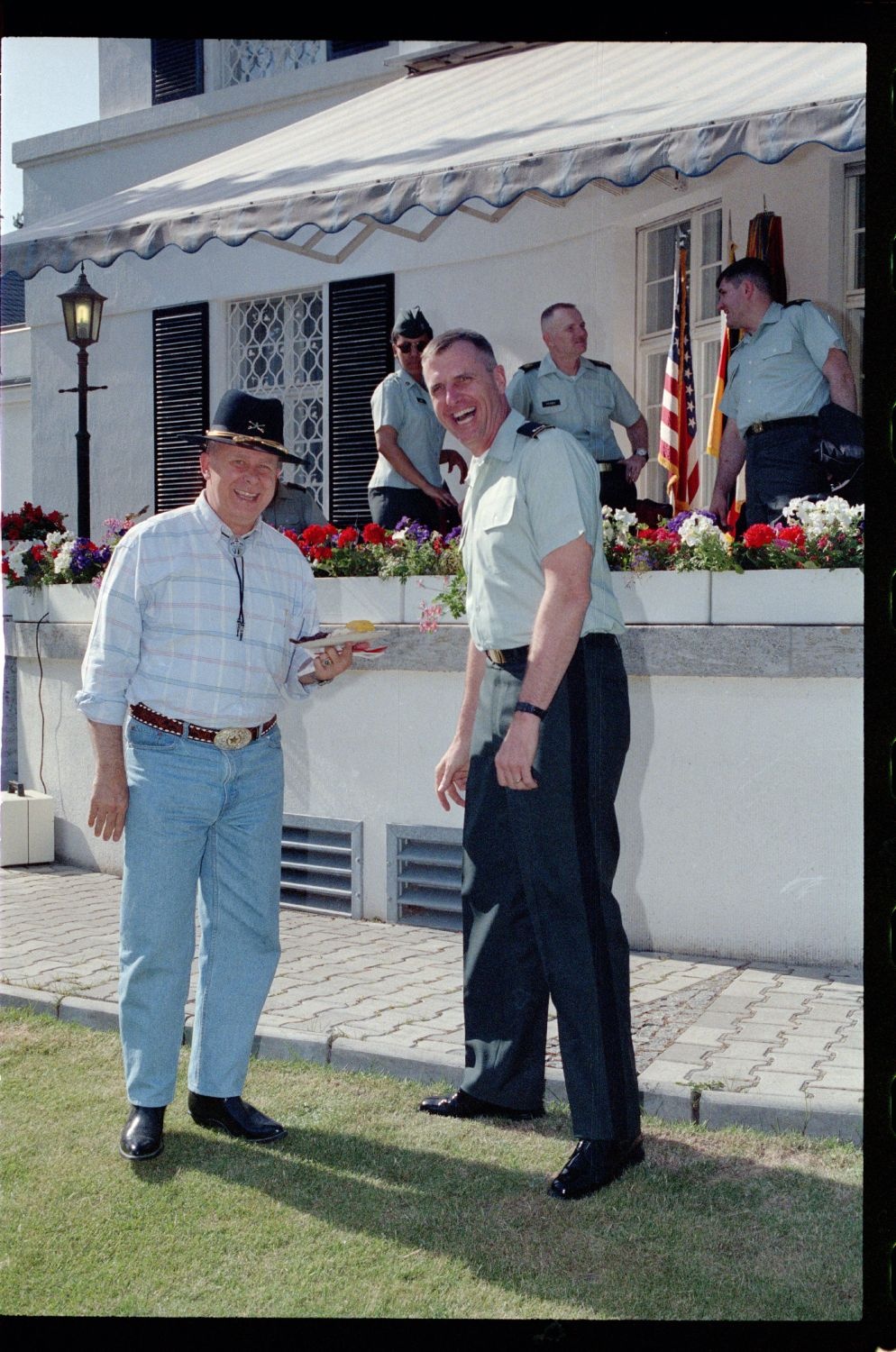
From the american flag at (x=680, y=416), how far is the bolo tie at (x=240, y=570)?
4642mm

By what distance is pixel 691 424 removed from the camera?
8172 mm

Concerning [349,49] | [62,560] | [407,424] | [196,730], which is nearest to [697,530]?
[407,424]

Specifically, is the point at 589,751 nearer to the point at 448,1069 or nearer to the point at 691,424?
the point at 448,1069

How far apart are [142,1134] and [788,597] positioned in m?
2.93

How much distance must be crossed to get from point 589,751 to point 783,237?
18.1 ft

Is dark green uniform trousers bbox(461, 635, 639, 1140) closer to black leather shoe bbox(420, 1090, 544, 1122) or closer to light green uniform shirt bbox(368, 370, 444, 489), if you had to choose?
black leather shoe bbox(420, 1090, 544, 1122)

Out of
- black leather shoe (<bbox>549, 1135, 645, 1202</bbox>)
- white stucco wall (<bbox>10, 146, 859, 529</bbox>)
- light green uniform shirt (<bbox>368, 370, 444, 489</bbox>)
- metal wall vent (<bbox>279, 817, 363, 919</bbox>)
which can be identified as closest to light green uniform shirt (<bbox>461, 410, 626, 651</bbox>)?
black leather shoe (<bbox>549, 1135, 645, 1202</bbox>)

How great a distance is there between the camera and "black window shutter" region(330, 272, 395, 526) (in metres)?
8.87

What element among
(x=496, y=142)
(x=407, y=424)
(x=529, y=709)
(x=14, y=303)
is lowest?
(x=529, y=709)

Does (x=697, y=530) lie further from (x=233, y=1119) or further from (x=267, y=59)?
(x=267, y=59)

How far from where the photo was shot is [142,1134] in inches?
146

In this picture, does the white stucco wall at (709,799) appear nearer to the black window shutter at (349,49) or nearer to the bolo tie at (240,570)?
the bolo tie at (240,570)

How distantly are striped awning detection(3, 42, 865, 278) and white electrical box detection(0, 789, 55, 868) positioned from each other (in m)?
2.75

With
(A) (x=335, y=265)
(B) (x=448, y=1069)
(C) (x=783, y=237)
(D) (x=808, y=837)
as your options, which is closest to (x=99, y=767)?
(B) (x=448, y=1069)
